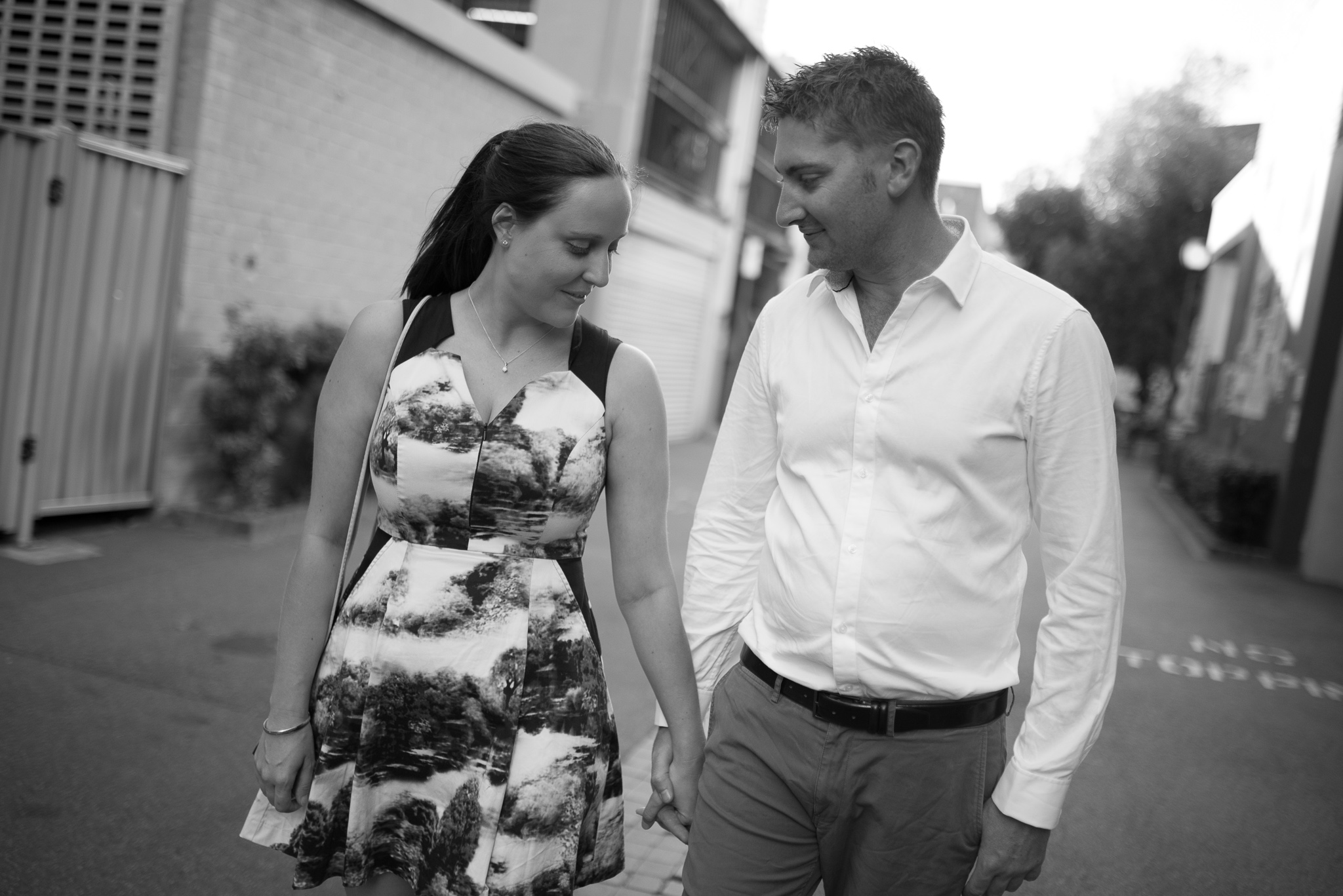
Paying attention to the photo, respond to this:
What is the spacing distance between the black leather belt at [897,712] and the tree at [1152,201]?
3234cm

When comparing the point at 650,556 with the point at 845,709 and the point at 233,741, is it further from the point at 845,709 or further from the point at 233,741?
the point at 233,741

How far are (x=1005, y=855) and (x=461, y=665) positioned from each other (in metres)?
1.04

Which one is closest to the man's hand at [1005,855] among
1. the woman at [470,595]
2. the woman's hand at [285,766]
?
the woman at [470,595]

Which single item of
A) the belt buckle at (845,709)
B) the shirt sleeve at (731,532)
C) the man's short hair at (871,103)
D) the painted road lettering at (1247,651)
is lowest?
the painted road lettering at (1247,651)

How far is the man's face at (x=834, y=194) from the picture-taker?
215 centimetres

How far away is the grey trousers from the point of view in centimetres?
215

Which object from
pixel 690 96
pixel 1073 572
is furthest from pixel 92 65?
pixel 690 96

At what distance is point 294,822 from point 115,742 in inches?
103

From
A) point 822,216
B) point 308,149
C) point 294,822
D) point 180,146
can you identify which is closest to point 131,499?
point 180,146

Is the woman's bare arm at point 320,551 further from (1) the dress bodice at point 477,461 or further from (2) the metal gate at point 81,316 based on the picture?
(2) the metal gate at point 81,316

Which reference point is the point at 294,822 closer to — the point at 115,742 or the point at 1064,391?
the point at 1064,391

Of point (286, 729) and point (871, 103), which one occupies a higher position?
point (871, 103)

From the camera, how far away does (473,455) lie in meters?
2.22

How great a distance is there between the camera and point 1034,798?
6.68ft
